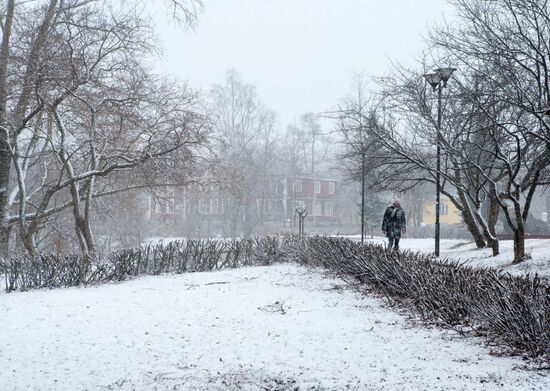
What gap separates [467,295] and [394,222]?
9525mm

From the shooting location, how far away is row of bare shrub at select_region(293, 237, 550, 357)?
4664mm

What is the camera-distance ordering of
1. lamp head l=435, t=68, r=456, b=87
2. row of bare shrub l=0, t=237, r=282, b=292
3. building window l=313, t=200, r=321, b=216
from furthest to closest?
building window l=313, t=200, r=321, b=216, lamp head l=435, t=68, r=456, b=87, row of bare shrub l=0, t=237, r=282, b=292

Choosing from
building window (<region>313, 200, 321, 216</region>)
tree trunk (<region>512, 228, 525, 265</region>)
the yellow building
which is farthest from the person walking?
the yellow building

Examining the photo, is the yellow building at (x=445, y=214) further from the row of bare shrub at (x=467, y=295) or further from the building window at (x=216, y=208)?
the row of bare shrub at (x=467, y=295)

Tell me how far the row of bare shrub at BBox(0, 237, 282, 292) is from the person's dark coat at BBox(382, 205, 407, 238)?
11.3 feet

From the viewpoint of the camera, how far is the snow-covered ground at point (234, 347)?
4.33 meters

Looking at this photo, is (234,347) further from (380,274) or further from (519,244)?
(519,244)

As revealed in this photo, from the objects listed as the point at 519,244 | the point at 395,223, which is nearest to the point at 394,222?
the point at 395,223

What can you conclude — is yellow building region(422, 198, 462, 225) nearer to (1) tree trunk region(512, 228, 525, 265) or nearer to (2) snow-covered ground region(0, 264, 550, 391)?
(1) tree trunk region(512, 228, 525, 265)

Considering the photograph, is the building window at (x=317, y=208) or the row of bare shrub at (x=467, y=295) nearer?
the row of bare shrub at (x=467, y=295)

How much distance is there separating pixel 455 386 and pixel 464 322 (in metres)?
1.81

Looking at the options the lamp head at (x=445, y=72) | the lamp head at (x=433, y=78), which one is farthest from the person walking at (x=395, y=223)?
the lamp head at (x=445, y=72)

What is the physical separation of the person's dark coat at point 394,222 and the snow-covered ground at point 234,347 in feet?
23.6

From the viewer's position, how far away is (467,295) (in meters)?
5.73
